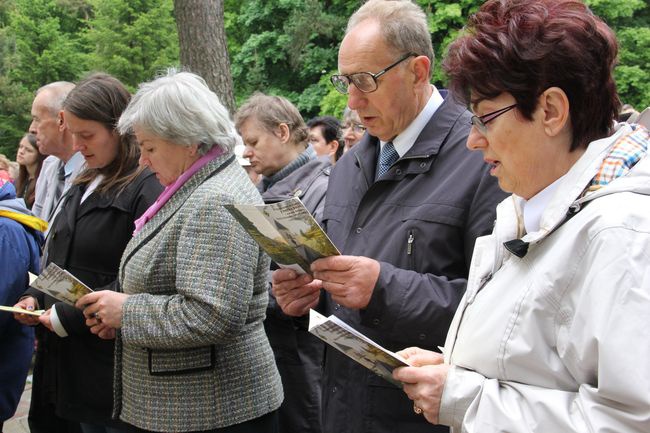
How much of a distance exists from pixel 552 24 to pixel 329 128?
5.20 metres

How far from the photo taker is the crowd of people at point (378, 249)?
1.46 meters

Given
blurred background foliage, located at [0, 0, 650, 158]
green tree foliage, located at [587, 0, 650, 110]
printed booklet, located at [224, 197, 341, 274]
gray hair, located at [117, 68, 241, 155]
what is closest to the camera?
printed booklet, located at [224, 197, 341, 274]

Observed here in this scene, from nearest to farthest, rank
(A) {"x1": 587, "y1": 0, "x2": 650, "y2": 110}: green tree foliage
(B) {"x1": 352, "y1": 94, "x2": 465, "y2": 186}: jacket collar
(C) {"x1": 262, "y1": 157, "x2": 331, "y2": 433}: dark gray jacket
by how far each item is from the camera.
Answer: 1. (B) {"x1": 352, "y1": 94, "x2": 465, "y2": 186}: jacket collar
2. (C) {"x1": 262, "y1": 157, "x2": 331, "y2": 433}: dark gray jacket
3. (A) {"x1": 587, "y1": 0, "x2": 650, "y2": 110}: green tree foliage

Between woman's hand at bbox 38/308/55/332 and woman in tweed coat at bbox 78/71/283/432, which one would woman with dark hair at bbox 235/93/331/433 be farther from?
woman's hand at bbox 38/308/55/332

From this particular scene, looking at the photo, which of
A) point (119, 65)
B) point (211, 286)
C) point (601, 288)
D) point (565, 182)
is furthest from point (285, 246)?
point (119, 65)

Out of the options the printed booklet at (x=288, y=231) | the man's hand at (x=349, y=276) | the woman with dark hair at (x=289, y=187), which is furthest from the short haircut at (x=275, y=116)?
the man's hand at (x=349, y=276)

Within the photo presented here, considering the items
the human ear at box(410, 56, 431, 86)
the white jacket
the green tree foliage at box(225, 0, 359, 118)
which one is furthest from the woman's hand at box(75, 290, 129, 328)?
the green tree foliage at box(225, 0, 359, 118)

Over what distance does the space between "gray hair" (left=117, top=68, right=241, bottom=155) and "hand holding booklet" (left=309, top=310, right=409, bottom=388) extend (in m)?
1.26

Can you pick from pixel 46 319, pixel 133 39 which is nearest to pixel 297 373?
pixel 46 319

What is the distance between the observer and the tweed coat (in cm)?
262

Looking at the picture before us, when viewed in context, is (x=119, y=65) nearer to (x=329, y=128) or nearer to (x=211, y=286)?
(x=329, y=128)

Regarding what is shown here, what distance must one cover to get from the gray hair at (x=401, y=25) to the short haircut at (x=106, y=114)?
151 cm

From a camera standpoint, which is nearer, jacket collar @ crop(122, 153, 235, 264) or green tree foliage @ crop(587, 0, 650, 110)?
jacket collar @ crop(122, 153, 235, 264)

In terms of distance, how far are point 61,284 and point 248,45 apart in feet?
69.6
